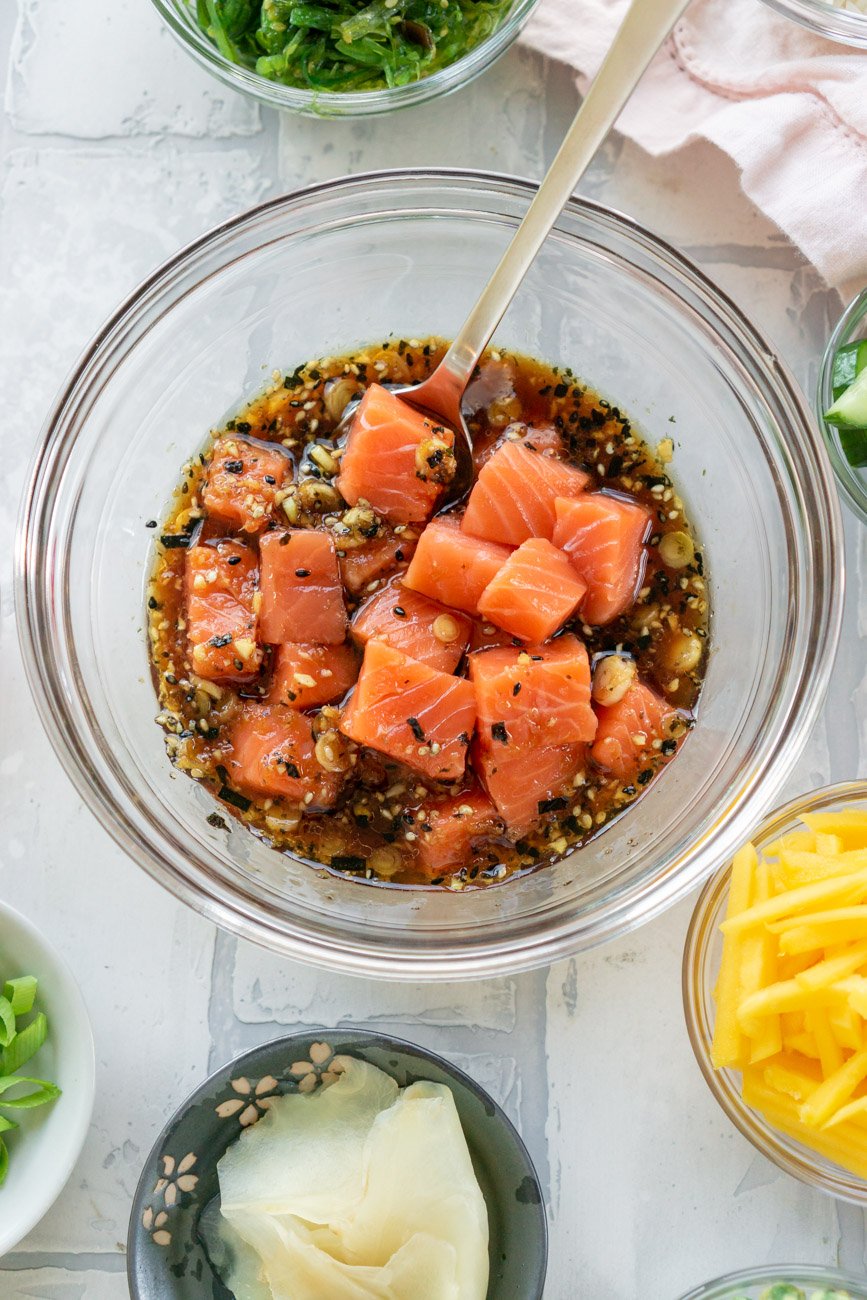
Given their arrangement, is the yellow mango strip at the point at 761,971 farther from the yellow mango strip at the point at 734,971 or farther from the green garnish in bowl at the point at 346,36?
the green garnish in bowl at the point at 346,36

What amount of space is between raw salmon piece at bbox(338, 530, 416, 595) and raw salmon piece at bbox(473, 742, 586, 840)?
0.36m

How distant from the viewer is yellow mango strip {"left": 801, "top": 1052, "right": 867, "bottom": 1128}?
6.60 feet

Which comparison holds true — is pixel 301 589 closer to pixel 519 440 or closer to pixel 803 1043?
pixel 519 440

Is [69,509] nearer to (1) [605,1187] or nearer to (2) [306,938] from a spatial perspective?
(2) [306,938]

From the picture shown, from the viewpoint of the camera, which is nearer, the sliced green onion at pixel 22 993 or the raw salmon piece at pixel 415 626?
the raw salmon piece at pixel 415 626

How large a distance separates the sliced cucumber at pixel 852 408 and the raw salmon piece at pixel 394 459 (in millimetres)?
705

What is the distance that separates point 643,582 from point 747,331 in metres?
0.49

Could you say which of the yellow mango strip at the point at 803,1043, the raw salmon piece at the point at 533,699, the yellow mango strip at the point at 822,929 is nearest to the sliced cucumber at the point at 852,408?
the raw salmon piece at the point at 533,699

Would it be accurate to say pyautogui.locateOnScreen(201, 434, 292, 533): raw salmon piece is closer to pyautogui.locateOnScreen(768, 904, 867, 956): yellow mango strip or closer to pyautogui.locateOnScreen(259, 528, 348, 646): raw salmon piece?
pyautogui.locateOnScreen(259, 528, 348, 646): raw salmon piece

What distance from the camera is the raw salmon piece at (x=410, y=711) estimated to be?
202cm

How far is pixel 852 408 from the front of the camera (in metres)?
2.17

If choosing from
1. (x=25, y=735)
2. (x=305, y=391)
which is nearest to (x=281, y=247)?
(x=305, y=391)

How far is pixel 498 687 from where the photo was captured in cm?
203

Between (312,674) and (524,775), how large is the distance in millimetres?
415
